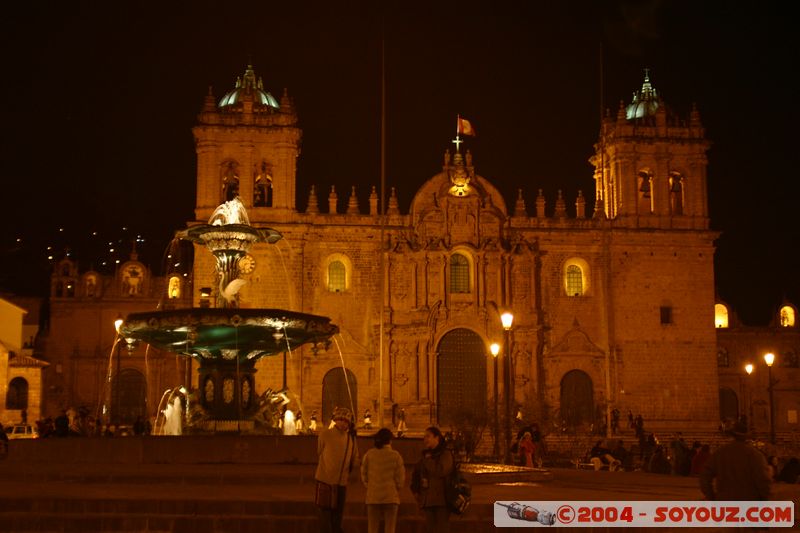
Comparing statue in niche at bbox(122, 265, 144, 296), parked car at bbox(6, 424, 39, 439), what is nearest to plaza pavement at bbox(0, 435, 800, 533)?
parked car at bbox(6, 424, 39, 439)

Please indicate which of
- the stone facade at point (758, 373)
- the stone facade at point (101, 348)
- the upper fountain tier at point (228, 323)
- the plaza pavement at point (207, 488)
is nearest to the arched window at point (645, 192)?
the stone facade at point (758, 373)

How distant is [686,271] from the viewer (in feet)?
148

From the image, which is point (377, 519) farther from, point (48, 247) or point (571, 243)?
point (48, 247)

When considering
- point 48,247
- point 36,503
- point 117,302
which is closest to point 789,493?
point 36,503

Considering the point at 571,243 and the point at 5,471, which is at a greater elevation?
the point at 571,243

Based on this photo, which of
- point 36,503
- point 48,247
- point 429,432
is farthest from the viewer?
point 48,247

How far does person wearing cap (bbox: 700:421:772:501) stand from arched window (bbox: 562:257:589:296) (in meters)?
35.7

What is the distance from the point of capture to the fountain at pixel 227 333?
2002cm

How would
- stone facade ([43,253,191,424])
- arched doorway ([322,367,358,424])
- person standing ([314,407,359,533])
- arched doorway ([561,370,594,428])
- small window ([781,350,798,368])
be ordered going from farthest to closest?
1. small window ([781,350,798,368])
2. stone facade ([43,253,191,424])
3. arched doorway ([561,370,594,428])
4. arched doorway ([322,367,358,424])
5. person standing ([314,407,359,533])

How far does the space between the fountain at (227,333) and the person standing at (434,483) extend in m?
9.83

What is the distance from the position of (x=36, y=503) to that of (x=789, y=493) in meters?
10.4

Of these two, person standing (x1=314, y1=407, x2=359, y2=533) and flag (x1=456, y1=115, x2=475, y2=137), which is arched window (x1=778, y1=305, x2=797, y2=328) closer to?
flag (x1=456, y1=115, x2=475, y2=137)

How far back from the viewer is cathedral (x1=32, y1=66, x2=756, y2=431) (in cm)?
4316

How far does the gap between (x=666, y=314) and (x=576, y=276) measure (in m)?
3.87
